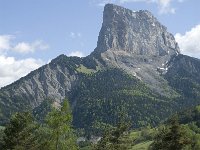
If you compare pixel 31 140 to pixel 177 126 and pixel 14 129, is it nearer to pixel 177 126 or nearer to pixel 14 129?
pixel 14 129

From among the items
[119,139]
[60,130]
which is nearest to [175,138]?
[119,139]

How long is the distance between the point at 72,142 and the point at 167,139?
1158cm

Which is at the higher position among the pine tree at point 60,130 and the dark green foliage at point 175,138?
the pine tree at point 60,130

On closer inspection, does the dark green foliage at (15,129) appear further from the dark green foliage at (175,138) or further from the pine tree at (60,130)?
the dark green foliage at (175,138)

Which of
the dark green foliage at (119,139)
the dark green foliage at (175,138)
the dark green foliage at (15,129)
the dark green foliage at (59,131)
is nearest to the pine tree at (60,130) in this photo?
the dark green foliage at (59,131)

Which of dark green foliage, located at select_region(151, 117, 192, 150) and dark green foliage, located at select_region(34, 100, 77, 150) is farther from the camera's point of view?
dark green foliage, located at select_region(34, 100, 77, 150)

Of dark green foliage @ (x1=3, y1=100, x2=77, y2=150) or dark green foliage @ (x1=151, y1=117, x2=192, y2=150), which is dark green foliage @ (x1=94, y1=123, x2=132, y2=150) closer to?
dark green foliage @ (x1=3, y1=100, x2=77, y2=150)

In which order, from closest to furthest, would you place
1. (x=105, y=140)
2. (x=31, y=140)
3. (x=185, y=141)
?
(x=185, y=141)
(x=31, y=140)
(x=105, y=140)

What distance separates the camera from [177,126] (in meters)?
49.0

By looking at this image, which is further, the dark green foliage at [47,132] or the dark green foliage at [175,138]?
the dark green foliage at [47,132]

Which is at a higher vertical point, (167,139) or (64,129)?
(64,129)

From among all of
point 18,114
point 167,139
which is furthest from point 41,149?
point 167,139

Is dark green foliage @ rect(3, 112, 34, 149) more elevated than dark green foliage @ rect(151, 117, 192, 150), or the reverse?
dark green foliage @ rect(3, 112, 34, 149)

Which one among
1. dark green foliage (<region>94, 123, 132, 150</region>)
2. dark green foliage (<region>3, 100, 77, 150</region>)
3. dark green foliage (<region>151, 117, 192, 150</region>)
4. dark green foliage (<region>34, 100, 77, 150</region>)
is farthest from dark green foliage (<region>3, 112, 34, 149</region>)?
dark green foliage (<region>151, 117, 192, 150</region>)
